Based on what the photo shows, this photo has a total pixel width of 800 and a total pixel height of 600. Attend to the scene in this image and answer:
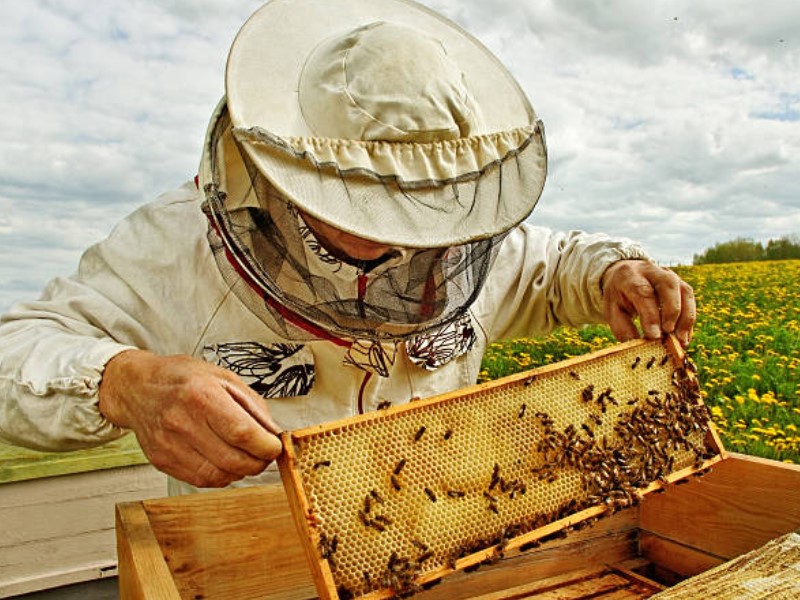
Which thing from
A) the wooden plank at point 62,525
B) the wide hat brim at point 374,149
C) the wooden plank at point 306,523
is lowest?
the wooden plank at point 62,525

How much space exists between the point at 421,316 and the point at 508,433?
0.54 metres

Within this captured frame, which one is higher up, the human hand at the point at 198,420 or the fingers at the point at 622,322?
the fingers at the point at 622,322

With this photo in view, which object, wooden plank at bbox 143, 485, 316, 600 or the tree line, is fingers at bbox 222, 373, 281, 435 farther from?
the tree line

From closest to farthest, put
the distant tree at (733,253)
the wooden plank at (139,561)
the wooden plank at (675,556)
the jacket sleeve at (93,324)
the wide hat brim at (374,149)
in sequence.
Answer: the wooden plank at (139,561)
the wide hat brim at (374,149)
the jacket sleeve at (93,324)
the wooden plank at (675,556)
the distant tree at (733,253)

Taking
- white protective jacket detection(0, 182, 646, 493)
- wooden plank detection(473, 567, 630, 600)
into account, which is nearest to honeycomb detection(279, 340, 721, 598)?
wooden plank detection(473, 567, 630, 600)

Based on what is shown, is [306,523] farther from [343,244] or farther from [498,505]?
[343,244]

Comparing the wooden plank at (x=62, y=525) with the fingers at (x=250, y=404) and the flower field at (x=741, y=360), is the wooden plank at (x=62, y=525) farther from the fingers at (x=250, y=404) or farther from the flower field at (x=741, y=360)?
the flower field at (x=741, y=360)

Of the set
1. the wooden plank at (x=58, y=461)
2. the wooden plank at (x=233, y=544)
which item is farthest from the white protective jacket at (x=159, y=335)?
the wooden plank at (x=58, y=461)

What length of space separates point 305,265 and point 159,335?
781 mm

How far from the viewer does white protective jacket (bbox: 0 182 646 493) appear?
7.28ft

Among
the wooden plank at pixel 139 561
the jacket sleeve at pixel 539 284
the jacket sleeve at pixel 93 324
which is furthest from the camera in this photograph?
the jacket sleeve at pixel 539 284

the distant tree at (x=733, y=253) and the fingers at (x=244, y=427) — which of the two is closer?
the fingers at (x=244, y=427)

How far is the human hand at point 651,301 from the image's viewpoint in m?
2.73

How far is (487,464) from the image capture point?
223 cm
